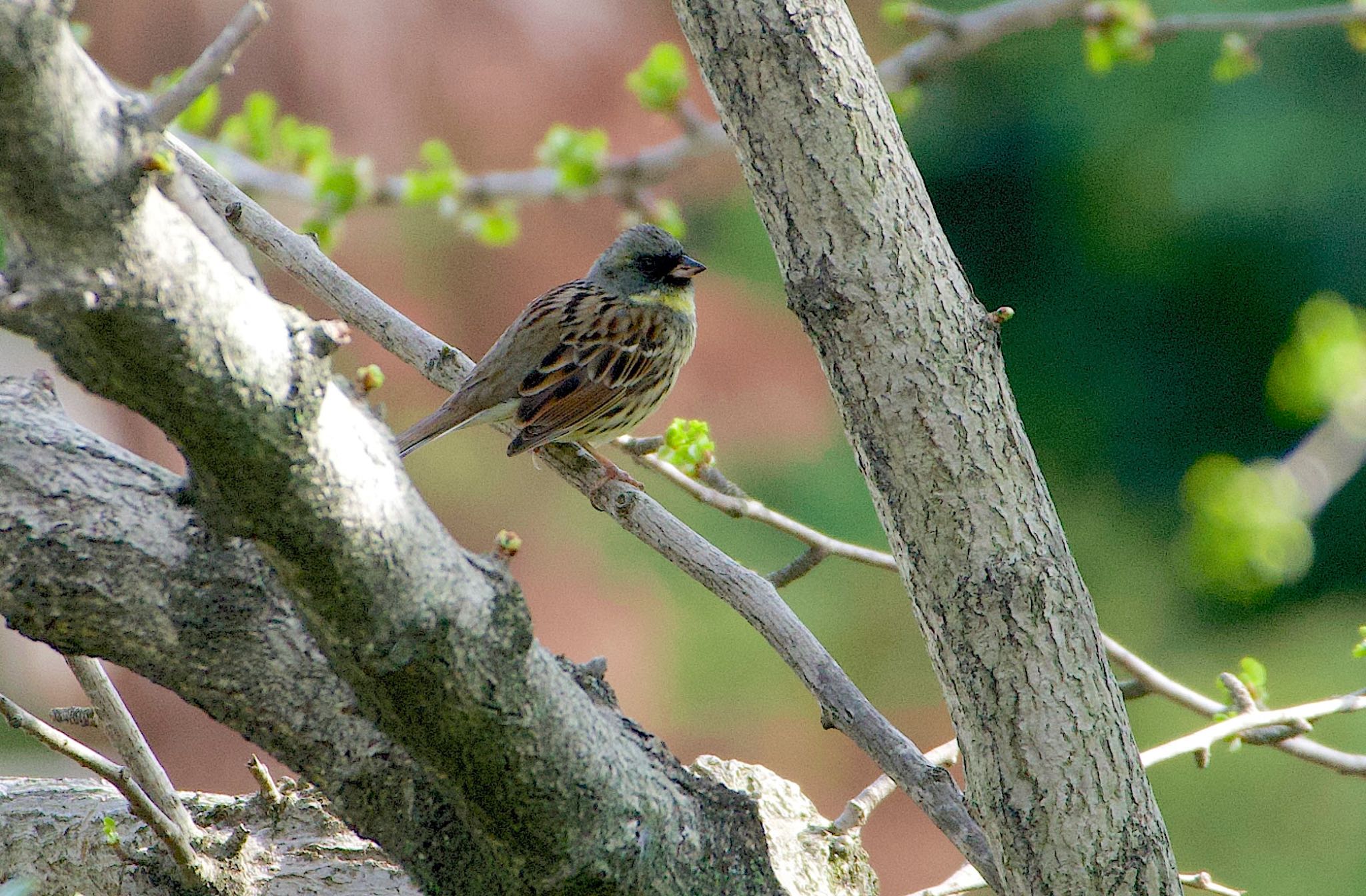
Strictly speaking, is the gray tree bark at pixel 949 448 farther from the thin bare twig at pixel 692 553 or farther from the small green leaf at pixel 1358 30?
the small green leaf at pixel 1358 30

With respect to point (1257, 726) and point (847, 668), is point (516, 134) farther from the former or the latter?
point (1257, 726)

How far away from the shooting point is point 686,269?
12.7 feet

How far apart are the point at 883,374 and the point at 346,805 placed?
1048 mm

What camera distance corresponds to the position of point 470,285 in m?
7.98

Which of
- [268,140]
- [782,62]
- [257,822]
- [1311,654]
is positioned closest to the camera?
[782,62]

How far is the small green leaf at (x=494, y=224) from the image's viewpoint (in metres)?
4.32

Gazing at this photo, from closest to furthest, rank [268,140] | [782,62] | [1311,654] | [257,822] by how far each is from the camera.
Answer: [782,62] → [257,822] → [268,140] → [1311,654]

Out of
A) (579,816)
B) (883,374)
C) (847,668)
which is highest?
(847,668)

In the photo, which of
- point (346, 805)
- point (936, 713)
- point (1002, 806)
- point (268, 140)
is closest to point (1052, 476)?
point (936, 713)

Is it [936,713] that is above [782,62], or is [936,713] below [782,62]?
above

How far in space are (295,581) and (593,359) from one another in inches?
86.4

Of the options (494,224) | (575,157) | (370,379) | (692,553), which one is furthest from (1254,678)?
(494,224)

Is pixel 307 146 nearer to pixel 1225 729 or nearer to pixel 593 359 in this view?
pixel 593 359

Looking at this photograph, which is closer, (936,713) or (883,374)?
(883,374)
